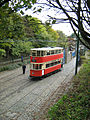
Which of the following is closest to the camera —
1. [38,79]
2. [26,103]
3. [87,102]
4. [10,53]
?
[87,102]

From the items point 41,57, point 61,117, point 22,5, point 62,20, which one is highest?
point 22,5

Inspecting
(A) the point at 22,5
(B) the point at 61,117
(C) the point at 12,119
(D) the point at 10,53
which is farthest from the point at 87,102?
(D) the point at 10,53

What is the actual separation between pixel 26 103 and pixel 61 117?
3946 mm

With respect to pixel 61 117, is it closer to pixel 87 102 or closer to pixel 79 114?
pixel 79 114

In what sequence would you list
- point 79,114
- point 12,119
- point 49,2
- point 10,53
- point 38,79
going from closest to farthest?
point 49,2, point 79,114, point 12,119, point 38,79, point 10,53

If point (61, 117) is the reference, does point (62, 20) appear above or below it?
above

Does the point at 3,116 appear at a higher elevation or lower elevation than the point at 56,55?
lower

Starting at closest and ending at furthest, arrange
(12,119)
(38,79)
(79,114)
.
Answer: (79,114)
(12,119)
(38,79)

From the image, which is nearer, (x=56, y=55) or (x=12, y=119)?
(x=12, y=119)

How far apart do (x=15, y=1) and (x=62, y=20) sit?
73.6 inches

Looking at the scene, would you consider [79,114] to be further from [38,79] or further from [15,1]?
[38,79]

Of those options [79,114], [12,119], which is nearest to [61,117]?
[79,114]

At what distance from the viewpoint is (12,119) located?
6531 mm

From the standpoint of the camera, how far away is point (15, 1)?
401cm
